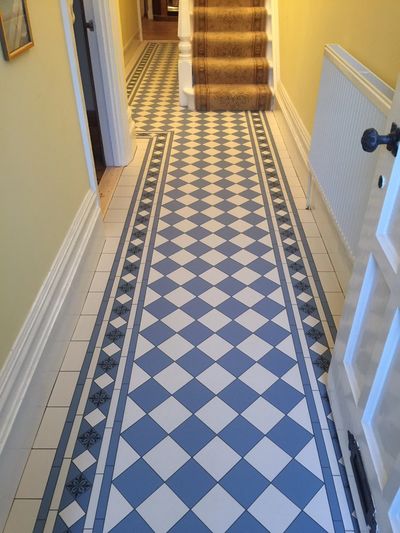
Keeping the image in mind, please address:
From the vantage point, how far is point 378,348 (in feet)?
4.06

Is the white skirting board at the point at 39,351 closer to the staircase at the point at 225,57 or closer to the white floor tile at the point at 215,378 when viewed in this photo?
the white floor tile at the point at 215,378

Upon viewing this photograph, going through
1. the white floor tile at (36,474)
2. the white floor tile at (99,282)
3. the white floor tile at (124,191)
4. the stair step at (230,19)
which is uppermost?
the stair step at (230,19)

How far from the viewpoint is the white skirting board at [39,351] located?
55.9 inches

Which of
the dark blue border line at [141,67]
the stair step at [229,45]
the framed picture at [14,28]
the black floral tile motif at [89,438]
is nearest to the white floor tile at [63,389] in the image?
the black floral tile motif at [89,438]

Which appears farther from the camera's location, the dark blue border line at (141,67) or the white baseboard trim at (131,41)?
the white baseboard trim at (131,41)

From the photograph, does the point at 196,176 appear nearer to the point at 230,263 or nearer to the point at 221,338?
the point at 230,263

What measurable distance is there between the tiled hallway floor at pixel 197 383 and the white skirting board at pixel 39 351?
0.06m

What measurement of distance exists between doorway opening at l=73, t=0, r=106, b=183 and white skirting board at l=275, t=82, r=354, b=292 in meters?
1.43

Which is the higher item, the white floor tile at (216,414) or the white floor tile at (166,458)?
the white floor tile at (216,414)

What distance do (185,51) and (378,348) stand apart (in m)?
3.99

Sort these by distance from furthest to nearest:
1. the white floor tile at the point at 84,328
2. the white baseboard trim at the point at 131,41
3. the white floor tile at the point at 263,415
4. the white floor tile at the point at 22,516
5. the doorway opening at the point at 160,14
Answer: the doorway opening at the point at 160,14 < the white baseboard trim at the point at 131,41 < the white floor tile at the point at 84,328 < the white floor tile at the point at 263,415 < the white floor tile at the point at 22,516

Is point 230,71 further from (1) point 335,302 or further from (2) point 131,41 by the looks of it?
(1) point 335,302

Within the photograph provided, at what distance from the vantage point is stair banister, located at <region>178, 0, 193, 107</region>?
4441 millimetres

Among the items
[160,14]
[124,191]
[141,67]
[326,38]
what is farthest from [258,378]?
[160,14]
